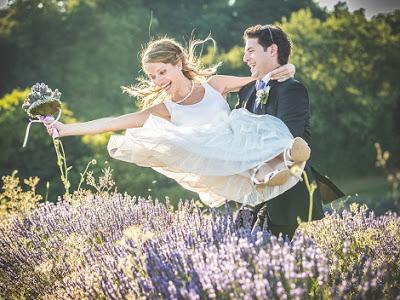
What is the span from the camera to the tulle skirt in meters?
3.49

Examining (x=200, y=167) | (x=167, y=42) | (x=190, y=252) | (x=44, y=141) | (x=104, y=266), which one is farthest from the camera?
(x=44, y=141)

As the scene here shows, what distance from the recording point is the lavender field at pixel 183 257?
2.59 m

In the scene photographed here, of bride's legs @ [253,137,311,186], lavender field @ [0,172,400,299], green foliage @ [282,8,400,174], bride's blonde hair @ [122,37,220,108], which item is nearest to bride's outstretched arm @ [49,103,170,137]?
bride's blonde hair @ [122,37,220,108]

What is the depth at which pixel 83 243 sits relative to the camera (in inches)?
152

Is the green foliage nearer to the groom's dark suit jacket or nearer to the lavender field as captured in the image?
the lavender field

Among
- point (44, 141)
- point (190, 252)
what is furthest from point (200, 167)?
point (44, 141)

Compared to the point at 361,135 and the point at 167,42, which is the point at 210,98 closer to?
the point at 167,42

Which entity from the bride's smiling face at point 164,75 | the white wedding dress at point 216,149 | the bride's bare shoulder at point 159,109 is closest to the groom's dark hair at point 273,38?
the white wedding dress at point 216,149

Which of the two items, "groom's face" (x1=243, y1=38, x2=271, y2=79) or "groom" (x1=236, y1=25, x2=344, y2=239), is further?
"groom's face" (x1=243, y1=38, x2=271, y2=79)

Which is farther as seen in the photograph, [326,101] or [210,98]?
[326,101]

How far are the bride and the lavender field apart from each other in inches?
9.7

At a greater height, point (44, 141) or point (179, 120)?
point (179, 120)

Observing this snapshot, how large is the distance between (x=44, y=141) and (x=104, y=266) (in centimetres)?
735

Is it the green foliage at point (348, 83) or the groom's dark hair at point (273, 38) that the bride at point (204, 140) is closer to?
the groom's dark hair at point (273, 38)
